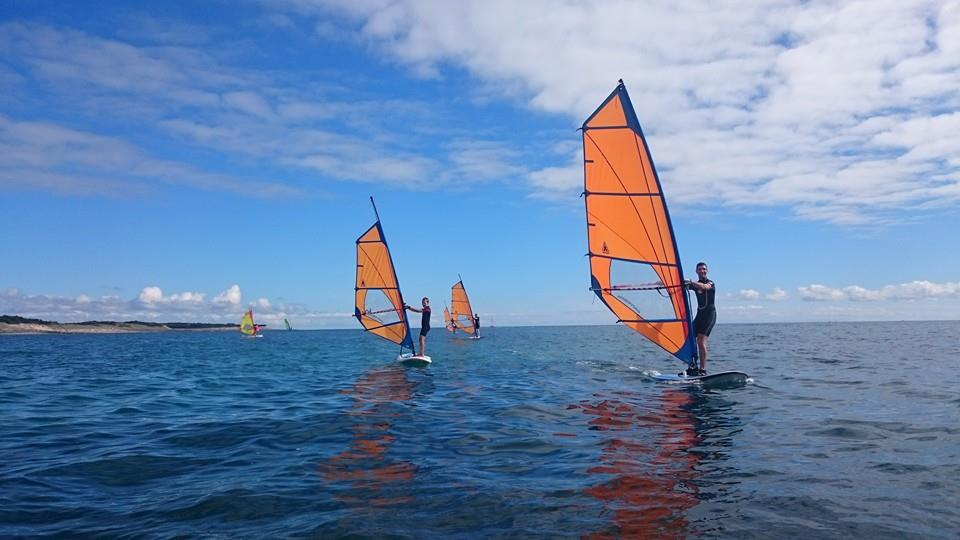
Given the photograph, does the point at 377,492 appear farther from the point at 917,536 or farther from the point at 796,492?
the point at 917,536

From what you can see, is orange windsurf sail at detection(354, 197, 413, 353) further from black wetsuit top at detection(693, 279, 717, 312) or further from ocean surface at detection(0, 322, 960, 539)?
black wetsuit top at detection(693, 279, 717, 312)

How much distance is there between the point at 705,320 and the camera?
17625 mm

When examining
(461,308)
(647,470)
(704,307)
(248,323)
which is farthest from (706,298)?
(248,323)

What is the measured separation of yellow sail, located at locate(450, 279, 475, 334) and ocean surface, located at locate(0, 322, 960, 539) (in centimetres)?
4989

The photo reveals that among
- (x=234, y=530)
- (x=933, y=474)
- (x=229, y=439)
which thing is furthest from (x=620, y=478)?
(x=229, y=439)

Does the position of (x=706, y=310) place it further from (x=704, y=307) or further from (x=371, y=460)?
(x=371, y=460)

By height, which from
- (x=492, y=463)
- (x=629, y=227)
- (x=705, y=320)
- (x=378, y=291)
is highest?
(x=629, y=227)

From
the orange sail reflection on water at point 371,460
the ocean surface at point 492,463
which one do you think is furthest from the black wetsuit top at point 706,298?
the orange sail reflection on water at point 371,460

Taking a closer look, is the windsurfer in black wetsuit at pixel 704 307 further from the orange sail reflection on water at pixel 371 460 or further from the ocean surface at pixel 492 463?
the orange sail reflection on water at pixel 371 460

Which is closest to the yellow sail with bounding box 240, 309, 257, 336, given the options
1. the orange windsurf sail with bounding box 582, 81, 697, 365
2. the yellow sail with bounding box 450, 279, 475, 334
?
the yellow sail with bounding box 450, 279, 475, 334

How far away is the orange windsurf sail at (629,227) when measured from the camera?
54.7 ft

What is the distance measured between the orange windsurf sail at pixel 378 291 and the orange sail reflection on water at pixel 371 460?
10.8 meters

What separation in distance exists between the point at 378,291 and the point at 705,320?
15286 millimetres

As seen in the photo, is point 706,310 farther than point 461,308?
No
